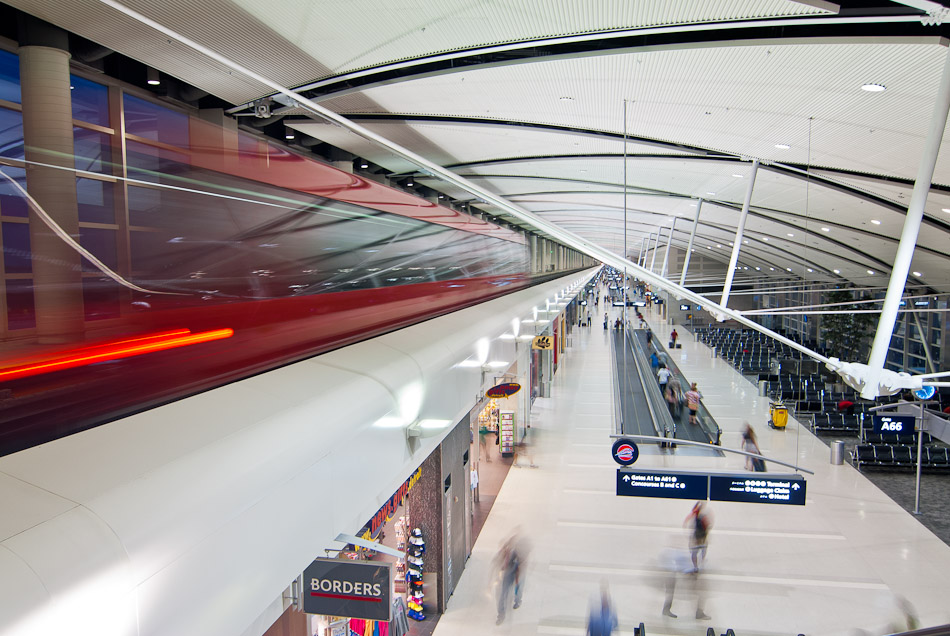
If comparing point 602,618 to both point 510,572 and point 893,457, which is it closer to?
point 510,572

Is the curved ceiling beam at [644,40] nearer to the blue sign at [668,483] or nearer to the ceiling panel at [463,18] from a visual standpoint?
the ceiling panel at [463,18]

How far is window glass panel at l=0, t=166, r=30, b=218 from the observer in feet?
5.42

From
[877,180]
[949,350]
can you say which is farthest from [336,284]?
[949,350]

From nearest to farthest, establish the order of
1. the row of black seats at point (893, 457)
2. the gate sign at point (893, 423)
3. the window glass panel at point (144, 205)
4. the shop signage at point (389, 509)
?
the window glass panel at point (144, 205), the shop signage at point (389, 509), the gate sign at point (893, 423), the row of black seats at point (893, 457)

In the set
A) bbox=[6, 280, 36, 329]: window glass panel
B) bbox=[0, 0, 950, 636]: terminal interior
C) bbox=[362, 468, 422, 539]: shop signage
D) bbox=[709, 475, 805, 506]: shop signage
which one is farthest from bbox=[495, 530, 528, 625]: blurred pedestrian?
bbox=[6, 280, 36, 329]: window glass panel

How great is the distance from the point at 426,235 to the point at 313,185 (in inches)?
128

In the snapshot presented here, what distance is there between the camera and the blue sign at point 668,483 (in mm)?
7910

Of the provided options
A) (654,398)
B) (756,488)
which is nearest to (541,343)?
(654,398)

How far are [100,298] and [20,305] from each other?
30 cm

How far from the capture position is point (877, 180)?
10789 mm

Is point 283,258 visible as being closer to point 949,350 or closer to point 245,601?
point 245,601

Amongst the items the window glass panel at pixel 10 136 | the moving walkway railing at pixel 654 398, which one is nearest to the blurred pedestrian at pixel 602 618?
the moving walkway railing at pixel 654 398

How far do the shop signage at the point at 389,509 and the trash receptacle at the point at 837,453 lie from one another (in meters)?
10.8

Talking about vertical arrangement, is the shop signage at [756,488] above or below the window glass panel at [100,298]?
below
